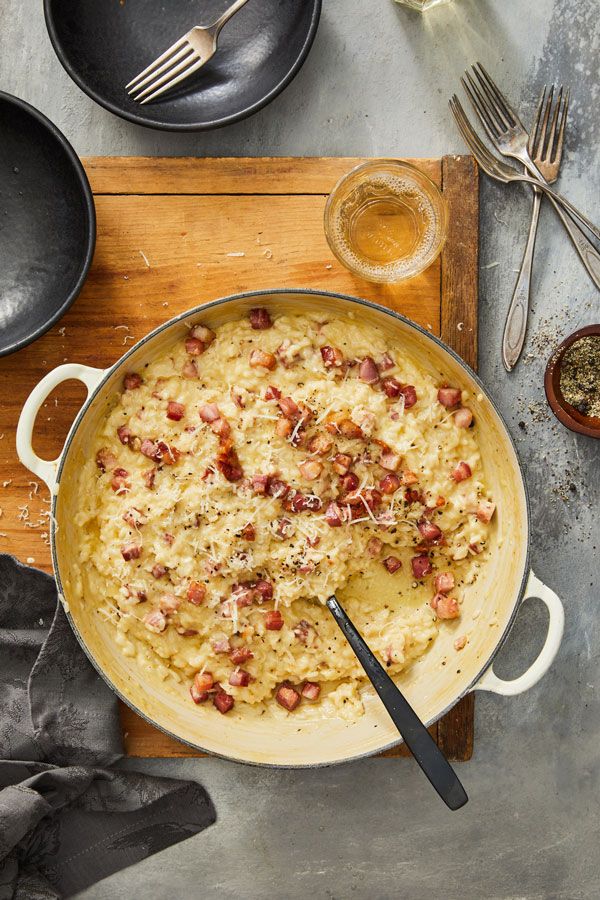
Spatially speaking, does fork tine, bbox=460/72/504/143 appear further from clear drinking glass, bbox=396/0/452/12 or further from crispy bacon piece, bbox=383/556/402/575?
crispy bacon piece, bbox=383/556/402/575

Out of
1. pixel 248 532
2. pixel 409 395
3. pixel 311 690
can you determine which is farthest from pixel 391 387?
pixel 311 690

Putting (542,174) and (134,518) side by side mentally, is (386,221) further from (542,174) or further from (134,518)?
(134,518)

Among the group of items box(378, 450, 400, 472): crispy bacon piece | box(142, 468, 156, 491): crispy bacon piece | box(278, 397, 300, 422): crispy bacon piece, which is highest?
box(278, 397, 300, 422): crispy bacon piece

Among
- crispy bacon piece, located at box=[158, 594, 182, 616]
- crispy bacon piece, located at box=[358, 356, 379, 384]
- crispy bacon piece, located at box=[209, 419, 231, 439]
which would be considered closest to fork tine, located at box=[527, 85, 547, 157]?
crispy bacon piece, located at box=[358, 356, 379, 384]

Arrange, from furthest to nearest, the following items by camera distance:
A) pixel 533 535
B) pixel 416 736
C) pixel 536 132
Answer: pixel 533 535, pixel 536 132, pixel 416 736

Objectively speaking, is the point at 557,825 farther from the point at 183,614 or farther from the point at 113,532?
the point at 113,532

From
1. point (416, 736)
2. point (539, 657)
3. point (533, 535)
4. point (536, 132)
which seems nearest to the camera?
point (416, 736)
